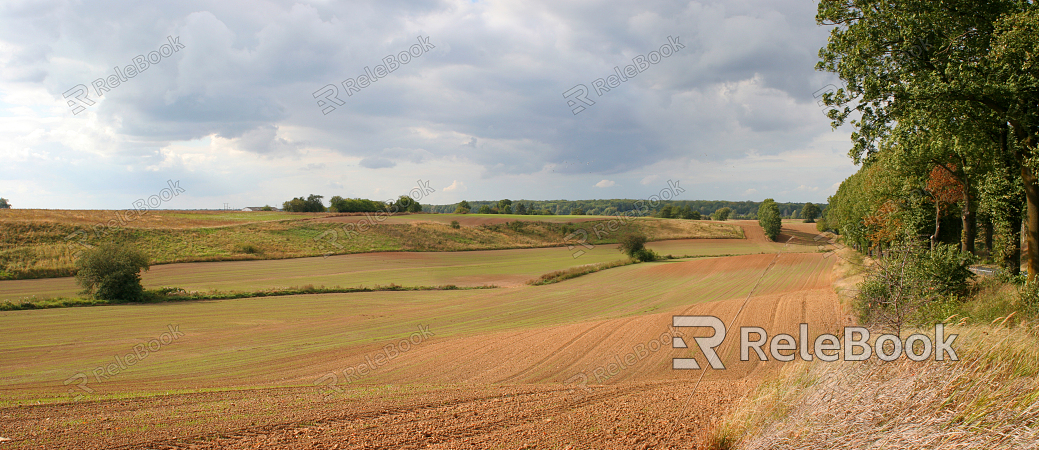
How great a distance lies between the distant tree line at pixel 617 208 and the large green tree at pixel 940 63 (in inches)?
2925

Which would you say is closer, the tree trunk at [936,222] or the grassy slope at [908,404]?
the grassy slope at [908,404]

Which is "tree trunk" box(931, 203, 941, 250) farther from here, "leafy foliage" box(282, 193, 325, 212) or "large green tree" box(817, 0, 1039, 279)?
"leafy foliage" box(282, 193, 325, 212)

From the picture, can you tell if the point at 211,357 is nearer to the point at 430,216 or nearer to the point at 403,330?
the point at 403,330

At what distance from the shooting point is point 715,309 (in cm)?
2258

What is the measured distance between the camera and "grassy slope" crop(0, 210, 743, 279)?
4300cm

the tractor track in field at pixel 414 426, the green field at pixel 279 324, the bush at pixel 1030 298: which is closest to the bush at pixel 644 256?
the green field at pixel 279 324

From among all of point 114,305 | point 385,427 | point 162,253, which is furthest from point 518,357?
point 162,253

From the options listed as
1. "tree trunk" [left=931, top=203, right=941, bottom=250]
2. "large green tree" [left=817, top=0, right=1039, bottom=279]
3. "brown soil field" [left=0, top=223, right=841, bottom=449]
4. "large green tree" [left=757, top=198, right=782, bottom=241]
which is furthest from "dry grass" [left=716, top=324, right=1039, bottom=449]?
"large green tree" [left=757, top=198, right=782, bottom=241]

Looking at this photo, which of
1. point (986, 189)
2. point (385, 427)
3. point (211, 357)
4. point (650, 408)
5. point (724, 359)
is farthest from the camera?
point (986, 189)

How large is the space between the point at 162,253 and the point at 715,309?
5142 cm

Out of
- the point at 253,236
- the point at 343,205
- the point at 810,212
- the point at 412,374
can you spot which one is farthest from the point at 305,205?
the point at 810,212

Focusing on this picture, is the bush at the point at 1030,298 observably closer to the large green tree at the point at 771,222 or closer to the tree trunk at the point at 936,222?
the tree trunk at the point at 936,222

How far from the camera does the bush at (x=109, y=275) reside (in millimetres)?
28859

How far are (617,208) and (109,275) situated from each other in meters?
113
